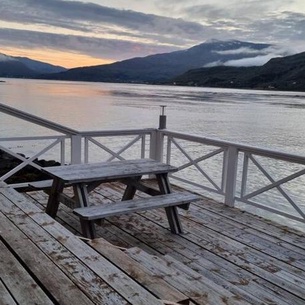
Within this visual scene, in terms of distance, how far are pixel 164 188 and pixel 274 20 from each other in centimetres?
2485

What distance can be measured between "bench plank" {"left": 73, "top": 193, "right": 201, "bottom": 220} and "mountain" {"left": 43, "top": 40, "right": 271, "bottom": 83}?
3468 inches

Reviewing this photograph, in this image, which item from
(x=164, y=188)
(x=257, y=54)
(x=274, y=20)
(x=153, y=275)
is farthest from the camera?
(x=257, y=54)

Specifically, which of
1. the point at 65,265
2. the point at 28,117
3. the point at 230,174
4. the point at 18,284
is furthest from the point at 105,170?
the point at 18,284

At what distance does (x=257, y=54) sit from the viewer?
14988 cm

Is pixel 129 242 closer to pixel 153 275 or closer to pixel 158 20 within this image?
pixel 153 275

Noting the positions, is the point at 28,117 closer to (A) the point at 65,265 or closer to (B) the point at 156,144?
(B) the point at 156,144

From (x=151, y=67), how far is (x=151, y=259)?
10627 cm

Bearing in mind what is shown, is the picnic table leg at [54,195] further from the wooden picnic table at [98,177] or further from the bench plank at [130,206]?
the bench plank at [130,206]

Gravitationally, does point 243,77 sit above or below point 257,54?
below

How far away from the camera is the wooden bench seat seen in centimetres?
326

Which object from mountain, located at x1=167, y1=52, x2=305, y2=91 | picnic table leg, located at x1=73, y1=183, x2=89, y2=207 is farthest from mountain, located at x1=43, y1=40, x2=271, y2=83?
picnic table leg, located at x1=73, y1=183, x2=89, y2=207

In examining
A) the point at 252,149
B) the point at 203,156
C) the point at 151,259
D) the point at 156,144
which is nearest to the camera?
the point at 151,259

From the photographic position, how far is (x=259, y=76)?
227ft

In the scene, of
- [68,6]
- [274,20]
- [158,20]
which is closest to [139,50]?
[158,20]
